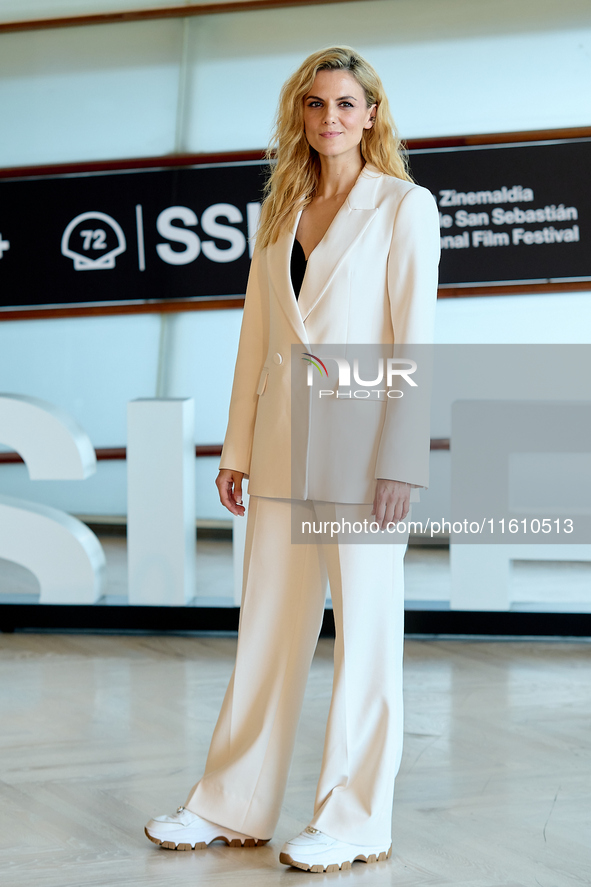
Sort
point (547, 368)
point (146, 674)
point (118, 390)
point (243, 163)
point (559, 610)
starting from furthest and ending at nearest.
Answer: point (118, 390), point (547, 368), point (243, 163), point (559, 610), point (146, 674)

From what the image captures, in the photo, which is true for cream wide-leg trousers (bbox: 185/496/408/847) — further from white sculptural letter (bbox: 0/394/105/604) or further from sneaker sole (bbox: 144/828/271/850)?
white sculptural letter (bbox: 0/394/105/604)

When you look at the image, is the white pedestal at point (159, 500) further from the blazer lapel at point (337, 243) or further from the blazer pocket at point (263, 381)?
the blazer lapel at point (337, 243)

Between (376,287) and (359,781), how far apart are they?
982 mm

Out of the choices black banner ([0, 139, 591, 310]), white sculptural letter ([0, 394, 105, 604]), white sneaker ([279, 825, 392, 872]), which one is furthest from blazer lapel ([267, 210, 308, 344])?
black banner ([0, 139, 591, 310])

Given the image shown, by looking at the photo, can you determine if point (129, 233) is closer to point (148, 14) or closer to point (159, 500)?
point (148, 14)

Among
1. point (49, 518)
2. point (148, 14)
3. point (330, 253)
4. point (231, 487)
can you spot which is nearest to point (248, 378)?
point (231, 487)

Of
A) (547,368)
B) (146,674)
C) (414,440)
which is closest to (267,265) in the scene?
(414,440)

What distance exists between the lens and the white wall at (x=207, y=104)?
4.55 m

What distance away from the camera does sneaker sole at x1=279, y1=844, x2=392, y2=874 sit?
1.87m

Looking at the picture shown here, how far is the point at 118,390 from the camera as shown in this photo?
5297 mm

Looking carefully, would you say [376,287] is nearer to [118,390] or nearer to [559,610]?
[559,610]

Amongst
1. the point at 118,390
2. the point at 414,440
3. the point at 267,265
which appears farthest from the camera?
the point at 118,390

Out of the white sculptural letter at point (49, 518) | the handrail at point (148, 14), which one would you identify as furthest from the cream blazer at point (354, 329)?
the handrail at point (148, 14)

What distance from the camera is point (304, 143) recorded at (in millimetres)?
1974
